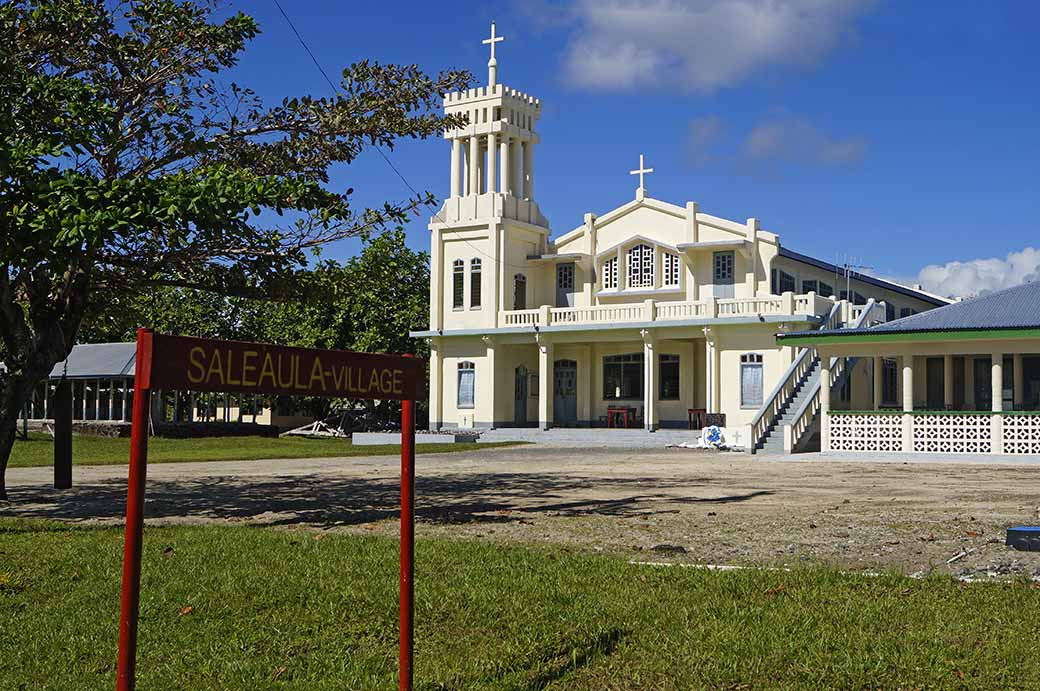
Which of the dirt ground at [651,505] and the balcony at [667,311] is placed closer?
the dirt ground at [651,505]

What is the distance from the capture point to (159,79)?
14914 millimetres

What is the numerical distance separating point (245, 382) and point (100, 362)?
48.9 m

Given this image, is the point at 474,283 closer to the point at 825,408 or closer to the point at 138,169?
the point at 825,408

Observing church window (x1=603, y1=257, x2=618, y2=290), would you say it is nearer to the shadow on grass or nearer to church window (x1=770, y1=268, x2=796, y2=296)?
church window (x1=770, y1=268, x2=796, y2=296)

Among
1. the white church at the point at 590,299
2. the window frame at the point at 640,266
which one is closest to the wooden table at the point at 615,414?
the white church at the point at 590,299

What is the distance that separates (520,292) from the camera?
45406 mm

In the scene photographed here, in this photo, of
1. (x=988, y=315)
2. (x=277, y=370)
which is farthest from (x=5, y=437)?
(x=988, y=315)

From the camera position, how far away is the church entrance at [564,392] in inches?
1772

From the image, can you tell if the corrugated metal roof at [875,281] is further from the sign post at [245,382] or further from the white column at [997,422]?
the sign post at [245,382]

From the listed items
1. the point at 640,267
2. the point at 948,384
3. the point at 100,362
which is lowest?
the point at 948,384

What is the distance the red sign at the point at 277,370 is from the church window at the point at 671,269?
3721 centimetres

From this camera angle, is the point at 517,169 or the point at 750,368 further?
the point at 517,169

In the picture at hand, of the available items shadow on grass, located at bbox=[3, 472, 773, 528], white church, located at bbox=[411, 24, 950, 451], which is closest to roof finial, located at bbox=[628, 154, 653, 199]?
white church, located at bbox=[411, 24, 950, 451]

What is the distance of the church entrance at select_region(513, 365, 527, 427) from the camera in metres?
45.8
